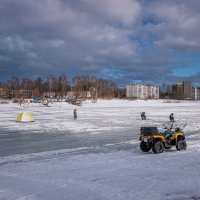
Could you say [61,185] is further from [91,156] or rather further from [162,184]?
[91,156]

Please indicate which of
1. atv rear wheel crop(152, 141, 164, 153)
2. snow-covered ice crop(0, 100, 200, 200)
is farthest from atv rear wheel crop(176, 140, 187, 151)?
atv rear wheel crop(152, 141, 164, 153)

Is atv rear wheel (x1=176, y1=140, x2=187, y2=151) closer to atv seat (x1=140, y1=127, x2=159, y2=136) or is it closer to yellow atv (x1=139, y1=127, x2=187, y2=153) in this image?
yellow atv (x1=139, y1=127, x2=187, y2=153)

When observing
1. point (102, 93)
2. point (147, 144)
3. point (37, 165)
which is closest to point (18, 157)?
point (37, 165)

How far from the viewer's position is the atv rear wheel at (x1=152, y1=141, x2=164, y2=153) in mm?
12562

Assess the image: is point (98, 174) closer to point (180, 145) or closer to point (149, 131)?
point (149, 131)

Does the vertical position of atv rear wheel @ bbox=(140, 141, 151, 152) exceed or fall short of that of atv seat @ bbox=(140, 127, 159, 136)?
it falls short

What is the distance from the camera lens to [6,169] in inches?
398

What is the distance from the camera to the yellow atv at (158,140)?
1268 cm

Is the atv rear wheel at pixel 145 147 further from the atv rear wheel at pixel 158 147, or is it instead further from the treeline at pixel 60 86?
the treeline at pixel 60 86

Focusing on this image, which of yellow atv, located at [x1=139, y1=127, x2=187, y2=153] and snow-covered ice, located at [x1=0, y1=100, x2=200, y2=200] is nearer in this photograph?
snow-covered ice, located at [x1=0, y1=100, x2=200, y2=200]

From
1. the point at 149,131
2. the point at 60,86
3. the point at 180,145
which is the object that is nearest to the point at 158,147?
the point at 149,131

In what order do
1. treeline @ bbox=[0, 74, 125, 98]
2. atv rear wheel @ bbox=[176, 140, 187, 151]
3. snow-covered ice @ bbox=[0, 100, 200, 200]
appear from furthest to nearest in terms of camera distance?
treeline @ bbox=[0, 74, 125, 98] → atv rear wheel @ bbox=[176, 140, 187, 151] → snow-covered ice @ bbox=[0, 100, 200, 200]

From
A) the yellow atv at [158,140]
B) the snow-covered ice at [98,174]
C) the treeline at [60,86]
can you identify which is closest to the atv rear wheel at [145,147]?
the yellow atv at [158,140]

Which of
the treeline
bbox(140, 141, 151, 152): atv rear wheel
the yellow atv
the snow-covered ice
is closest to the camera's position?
the snow-covered ice
